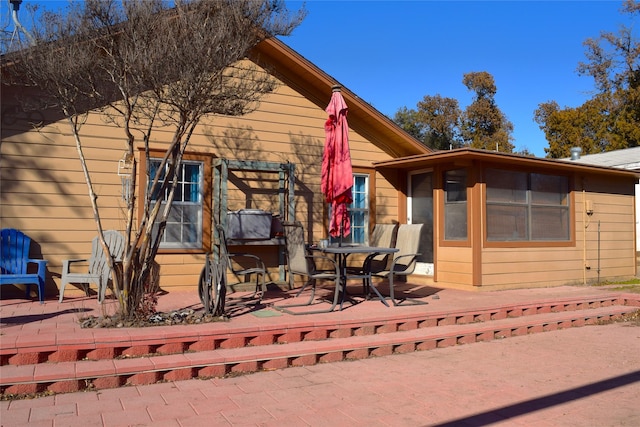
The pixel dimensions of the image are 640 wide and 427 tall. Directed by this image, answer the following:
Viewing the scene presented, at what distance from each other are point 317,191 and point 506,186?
3314mm

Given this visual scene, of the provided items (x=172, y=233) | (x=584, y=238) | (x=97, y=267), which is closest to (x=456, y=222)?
(x=584, y=238)

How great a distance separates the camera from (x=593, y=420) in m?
3.73

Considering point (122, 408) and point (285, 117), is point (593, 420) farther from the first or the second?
point (285, 117)

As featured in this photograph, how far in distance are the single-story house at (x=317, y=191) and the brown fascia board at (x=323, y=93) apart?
0.08 feet

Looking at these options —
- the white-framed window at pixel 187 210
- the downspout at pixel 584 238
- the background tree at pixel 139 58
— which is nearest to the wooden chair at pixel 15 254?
the white-framed window at pixel 187 210

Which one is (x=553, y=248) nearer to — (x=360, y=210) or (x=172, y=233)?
(x=360, y=210)

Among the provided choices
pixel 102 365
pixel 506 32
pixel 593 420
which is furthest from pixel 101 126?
pixel 506 32

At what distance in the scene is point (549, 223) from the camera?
32.6 ft

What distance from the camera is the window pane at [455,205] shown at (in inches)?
357

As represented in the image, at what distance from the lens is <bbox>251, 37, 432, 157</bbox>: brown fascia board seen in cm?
888

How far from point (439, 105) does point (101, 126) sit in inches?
1060

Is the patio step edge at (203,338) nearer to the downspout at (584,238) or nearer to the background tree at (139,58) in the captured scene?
the background tree at (139,58)

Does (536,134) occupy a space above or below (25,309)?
above

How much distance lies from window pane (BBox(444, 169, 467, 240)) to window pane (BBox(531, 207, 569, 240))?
5.05 ft
